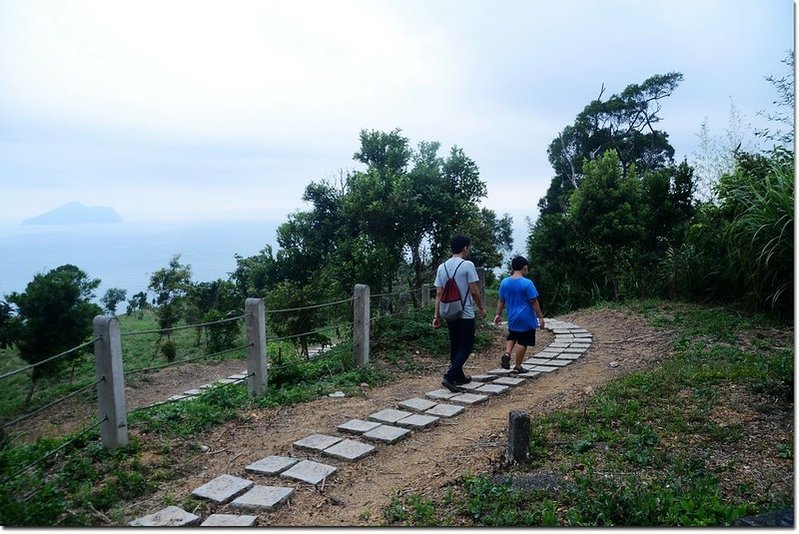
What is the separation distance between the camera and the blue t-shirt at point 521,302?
566 cm

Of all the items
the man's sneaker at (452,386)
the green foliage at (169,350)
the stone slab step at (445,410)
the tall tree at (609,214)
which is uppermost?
the tall tree at (609,214)

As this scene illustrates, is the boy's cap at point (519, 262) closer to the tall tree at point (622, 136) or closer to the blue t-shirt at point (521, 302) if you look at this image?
the blue t-shirt at point (521, 302)

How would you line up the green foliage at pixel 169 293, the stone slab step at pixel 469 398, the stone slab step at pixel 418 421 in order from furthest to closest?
the green foliage at pixel 169 293 → the stone slab step at pixel 469 398 → the stone slab step at pixel 418 421

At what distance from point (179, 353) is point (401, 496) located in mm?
14815

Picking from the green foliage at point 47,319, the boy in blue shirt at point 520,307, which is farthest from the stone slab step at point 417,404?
the green foliage at point 47,319

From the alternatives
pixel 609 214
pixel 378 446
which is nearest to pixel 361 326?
pixel 378 446

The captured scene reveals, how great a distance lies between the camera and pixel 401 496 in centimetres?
300

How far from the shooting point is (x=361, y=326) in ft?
20.2

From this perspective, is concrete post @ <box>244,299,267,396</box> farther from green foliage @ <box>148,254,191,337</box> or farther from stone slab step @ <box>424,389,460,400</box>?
green foliage @ <box>148,254,191,337</box>

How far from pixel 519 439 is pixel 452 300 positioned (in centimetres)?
200

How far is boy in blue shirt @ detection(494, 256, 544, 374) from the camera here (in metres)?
5.67

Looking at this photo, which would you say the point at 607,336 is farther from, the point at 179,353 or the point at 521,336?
the point at 179,353

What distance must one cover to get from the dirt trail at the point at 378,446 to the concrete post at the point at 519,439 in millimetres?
146

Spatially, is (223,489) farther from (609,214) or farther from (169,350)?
(169,350)
